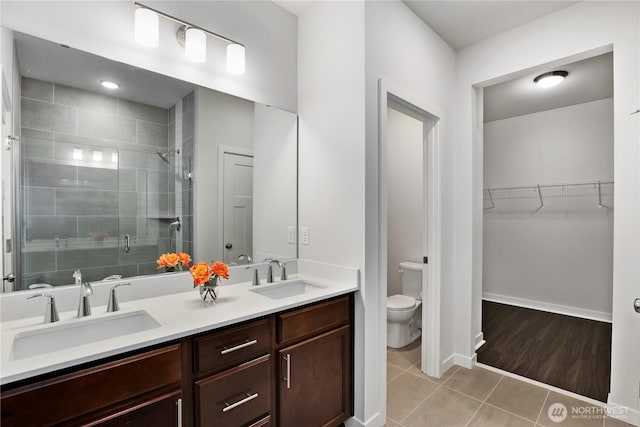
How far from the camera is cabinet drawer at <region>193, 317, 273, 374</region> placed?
1198 mm

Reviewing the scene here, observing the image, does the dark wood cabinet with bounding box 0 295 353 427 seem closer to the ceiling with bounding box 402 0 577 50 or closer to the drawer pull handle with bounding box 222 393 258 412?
the drawer pull handle with bounding box 222 393 258 412

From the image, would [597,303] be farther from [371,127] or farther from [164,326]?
[164,326]

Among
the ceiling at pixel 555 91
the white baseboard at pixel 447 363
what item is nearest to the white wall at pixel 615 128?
the white baseboard at pixel 447 363

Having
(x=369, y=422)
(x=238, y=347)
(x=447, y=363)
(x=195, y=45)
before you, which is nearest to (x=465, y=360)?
(x=447, y=363)

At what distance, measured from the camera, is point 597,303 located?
12.1ft

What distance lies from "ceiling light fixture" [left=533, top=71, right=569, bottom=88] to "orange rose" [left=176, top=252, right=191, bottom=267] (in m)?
3.50

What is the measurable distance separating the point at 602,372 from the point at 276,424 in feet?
8.71

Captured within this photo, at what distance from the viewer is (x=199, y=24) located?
1763 mm

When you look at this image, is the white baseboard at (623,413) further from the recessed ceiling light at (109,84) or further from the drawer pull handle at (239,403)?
the recessed ceiling light at (109,84)

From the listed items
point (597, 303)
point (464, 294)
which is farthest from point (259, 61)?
point (597, 303)

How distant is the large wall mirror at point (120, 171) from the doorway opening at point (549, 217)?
254 cm

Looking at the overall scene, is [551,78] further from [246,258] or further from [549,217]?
[246,258]

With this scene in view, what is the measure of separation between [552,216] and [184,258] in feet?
14.4

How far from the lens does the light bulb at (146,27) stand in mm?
1497
